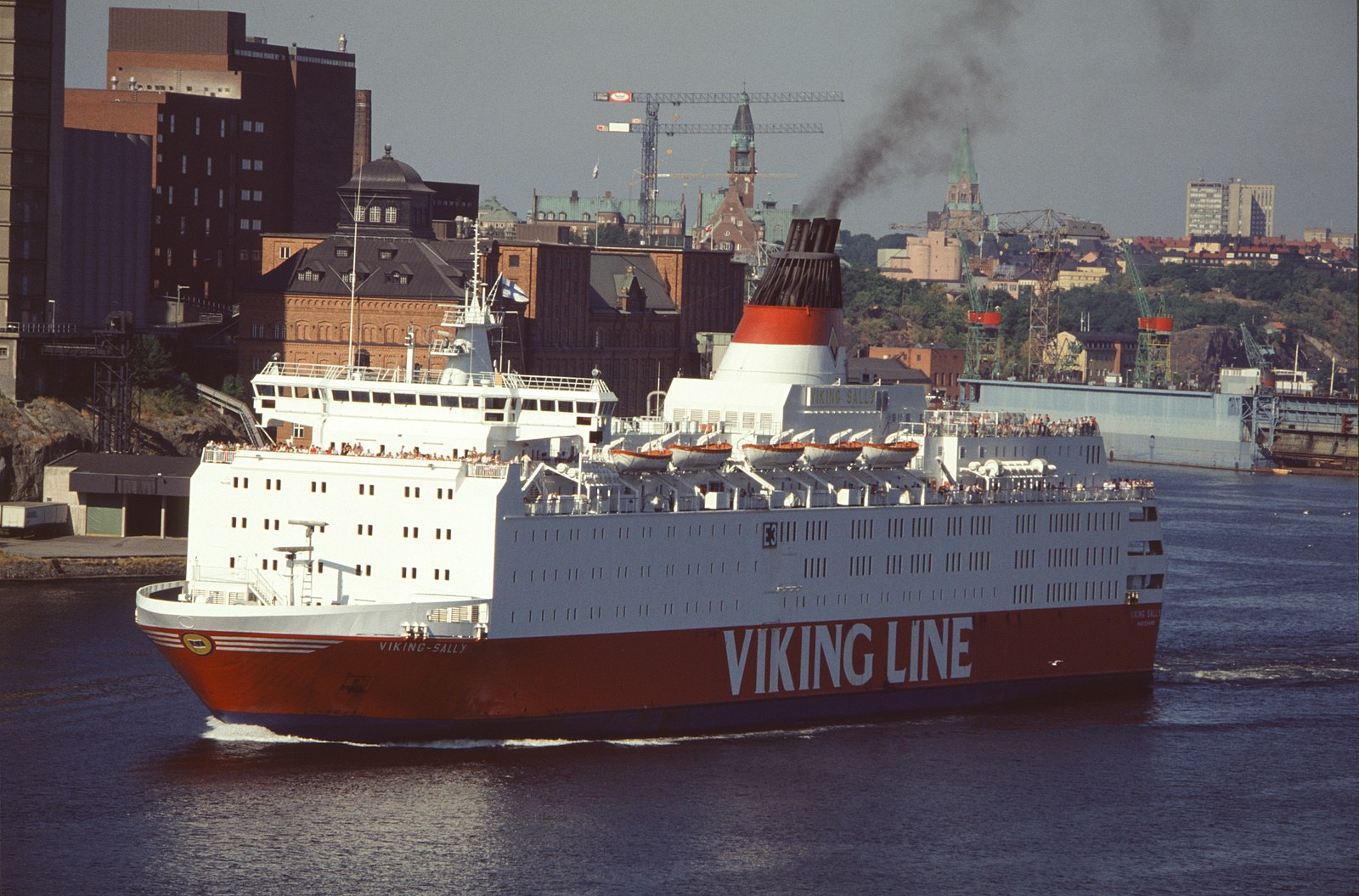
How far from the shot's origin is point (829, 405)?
42.2m

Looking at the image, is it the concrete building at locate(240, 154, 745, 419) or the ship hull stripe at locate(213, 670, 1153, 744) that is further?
the concrete building at locate(240, 154, 745, 419)

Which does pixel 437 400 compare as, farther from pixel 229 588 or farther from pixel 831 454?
pixel 831 454

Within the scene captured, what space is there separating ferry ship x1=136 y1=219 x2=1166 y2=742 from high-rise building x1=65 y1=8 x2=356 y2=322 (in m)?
43.9

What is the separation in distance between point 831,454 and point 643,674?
6218mm

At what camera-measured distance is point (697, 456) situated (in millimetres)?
37688

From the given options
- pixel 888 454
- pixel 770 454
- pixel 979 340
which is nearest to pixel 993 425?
pixel 888 454

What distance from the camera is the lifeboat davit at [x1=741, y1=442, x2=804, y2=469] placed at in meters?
38.9

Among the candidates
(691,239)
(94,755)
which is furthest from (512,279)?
(691,239)

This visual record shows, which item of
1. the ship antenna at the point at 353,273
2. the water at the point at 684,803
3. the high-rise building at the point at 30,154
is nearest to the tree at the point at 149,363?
the high-rise building at the point at 30,154

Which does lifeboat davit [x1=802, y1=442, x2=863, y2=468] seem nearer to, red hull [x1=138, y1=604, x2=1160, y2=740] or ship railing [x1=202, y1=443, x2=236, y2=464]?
red hull [x1=138, y1=604, x2=1160, y2=740]

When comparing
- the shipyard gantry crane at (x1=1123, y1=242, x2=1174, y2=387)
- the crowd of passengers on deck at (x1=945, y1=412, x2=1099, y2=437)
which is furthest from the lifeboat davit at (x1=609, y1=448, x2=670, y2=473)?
the shipyard gantry crane at (x1=1123, y1=242, x2=1174, y2=387)

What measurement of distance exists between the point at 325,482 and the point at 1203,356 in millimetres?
145069

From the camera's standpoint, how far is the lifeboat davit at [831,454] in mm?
39844

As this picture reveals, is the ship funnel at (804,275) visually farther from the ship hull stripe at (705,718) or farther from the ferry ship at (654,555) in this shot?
the ship hull stripe at (705,718)
